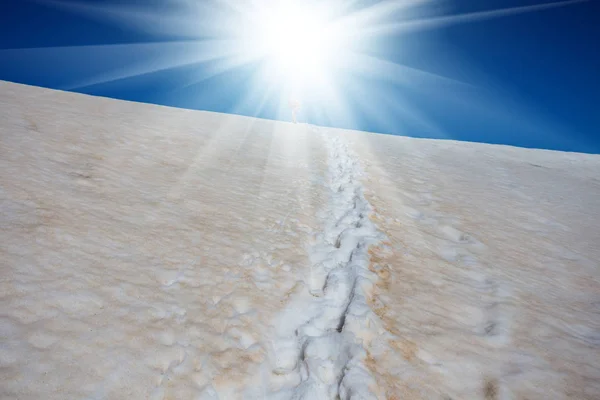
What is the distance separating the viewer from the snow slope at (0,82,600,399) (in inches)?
107

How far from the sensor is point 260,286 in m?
4.06

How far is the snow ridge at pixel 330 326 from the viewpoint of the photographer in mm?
2885

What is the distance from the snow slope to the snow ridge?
0.02 meters

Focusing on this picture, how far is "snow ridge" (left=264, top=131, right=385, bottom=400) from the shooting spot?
2885 mm

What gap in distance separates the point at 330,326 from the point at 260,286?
3.61 ft

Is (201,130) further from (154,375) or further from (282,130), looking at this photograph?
(154,375)

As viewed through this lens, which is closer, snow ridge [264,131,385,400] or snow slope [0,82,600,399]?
snow slope [0,82,600,399]

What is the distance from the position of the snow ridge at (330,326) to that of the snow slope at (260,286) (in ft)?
0.07

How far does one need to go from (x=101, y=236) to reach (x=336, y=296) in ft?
11.2

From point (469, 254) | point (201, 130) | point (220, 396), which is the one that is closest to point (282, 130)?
point (201, 130)

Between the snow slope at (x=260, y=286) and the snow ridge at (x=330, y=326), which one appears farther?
the snow ridge at (x=330, y=326)

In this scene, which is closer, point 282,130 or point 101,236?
point 101,236

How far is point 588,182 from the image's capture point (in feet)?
46.4

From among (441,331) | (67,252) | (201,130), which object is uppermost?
(201,130)
